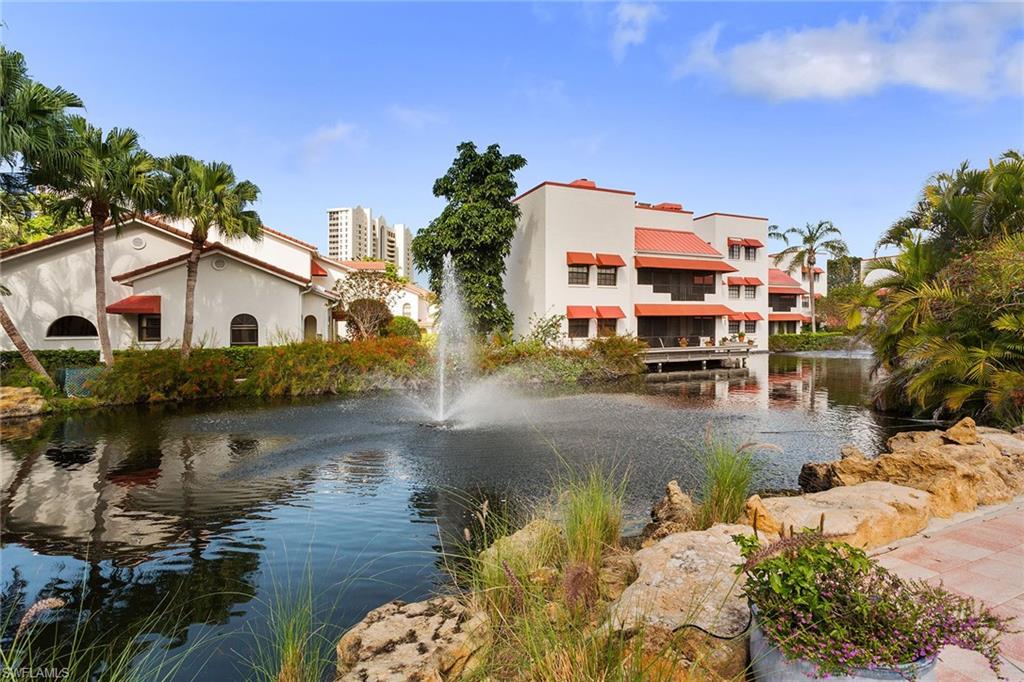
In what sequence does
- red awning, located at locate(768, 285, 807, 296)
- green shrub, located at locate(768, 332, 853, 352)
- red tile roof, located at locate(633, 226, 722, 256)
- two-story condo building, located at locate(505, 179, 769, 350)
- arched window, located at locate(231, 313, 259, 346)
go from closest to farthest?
arched window, located at locate(231, 313, 259, 346)
two-story condo building, located at locate(505, 179, 769, 350)
red tile roof, located at locate(633, 226, 722, 256)
green shrub, located at locate(768, 332, 853, 352)
red awning, located at locate(768, 285, 807, 296)

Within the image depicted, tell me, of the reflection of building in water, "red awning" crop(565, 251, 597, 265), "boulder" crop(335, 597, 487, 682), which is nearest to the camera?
"boulder" crop(335, 597, 487, 682)

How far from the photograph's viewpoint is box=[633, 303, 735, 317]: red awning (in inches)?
1328

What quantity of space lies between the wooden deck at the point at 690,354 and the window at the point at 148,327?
23.5m

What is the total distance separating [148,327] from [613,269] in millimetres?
24412

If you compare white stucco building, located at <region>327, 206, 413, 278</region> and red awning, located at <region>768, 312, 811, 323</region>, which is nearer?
red awning, located at <region>768, 312, 811, 323</region>

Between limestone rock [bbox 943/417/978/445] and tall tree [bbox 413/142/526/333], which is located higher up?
tall tree [bbox 413/142/526/333]

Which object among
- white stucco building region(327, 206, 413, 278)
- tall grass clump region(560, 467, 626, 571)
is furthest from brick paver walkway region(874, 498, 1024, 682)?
white stucco building region(327, 206, 413, 278)

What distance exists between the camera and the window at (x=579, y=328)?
32.1 m

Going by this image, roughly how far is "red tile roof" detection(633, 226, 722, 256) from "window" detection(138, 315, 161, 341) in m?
26.1

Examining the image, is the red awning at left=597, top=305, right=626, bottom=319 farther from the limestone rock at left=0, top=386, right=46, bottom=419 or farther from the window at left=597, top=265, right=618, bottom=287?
the limestone rock at left=0, top=386, right=46, bottom=419

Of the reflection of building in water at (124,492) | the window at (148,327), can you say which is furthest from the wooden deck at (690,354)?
the window at (148,327)

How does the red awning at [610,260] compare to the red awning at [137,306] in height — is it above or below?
above

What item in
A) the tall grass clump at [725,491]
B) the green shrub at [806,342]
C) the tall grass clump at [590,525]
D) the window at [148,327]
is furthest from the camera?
the green shrub at [806,342]

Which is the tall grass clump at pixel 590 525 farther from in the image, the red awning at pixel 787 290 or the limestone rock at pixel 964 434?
the red awning at pixel 787 290
